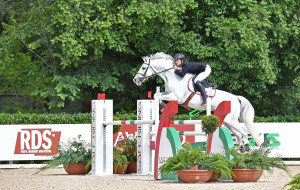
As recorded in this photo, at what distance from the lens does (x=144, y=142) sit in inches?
501

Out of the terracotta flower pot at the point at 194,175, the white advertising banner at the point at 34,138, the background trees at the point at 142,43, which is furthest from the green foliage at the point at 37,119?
the terracotta flower pot at the point at 194,175

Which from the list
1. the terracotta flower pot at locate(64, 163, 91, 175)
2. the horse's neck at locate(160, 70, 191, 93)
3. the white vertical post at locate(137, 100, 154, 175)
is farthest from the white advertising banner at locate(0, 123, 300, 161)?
the white vertical post at locate(137, 100, 154, 175)

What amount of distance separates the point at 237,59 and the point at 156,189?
42.0ft

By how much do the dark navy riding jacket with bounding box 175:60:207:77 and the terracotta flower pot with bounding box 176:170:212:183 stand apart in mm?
4275

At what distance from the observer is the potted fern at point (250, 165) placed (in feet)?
33.6

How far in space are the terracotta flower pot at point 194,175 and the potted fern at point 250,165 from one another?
56 cm

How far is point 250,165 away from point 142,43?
11.0m

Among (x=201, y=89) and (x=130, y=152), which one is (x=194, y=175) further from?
(x=201, y=89)

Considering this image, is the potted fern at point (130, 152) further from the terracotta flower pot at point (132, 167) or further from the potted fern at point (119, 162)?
the potted fern at point (119, 162)

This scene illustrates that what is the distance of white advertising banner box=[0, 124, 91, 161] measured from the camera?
55.8 feet

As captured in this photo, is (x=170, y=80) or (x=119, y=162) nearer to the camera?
(x=119, y=162)

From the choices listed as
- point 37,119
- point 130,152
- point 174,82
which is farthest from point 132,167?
point 37,119

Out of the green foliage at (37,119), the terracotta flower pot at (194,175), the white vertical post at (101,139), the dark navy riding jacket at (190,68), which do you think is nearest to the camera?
the terracotta flower pot at (194,175)

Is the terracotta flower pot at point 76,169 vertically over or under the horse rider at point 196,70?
under
